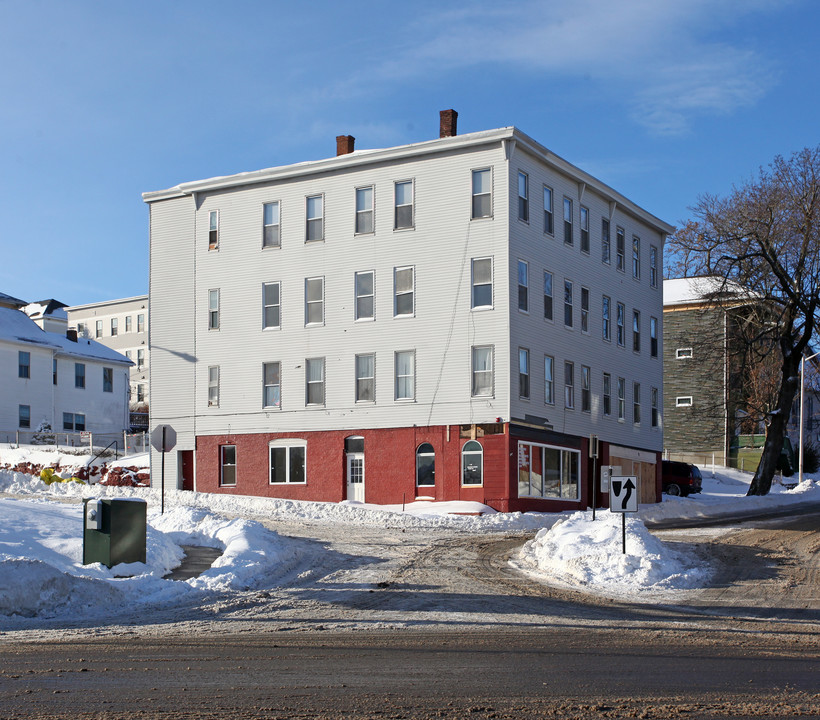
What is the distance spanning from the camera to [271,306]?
41750 millimetres

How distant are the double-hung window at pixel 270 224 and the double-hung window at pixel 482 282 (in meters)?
8.67

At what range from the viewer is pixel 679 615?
15227 millimetres

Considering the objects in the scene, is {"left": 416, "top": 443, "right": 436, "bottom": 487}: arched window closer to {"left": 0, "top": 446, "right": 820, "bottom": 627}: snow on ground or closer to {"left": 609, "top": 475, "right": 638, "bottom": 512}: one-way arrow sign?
{"left": 0, "top": 446, "right": 820, "bottom": 627}: snow on ground

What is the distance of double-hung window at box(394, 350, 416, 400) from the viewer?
3869cm

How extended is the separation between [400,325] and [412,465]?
5151mm

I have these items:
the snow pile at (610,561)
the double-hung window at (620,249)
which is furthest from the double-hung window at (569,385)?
the snow pile at (610,561)

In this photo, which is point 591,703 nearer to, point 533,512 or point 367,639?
point 367,639

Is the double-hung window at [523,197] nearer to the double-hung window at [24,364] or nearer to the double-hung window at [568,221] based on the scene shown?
the double-hung window at [568,221]

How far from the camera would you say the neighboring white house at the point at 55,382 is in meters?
63.7

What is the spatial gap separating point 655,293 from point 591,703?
4182cm

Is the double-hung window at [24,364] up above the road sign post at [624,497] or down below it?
above

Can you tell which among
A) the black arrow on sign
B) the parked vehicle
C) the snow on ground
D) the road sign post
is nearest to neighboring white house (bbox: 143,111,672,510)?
the snow on ground

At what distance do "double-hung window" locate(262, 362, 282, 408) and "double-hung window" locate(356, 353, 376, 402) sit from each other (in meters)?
3.46

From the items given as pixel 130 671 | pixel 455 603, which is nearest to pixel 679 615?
pixel 455 603
